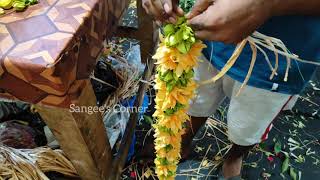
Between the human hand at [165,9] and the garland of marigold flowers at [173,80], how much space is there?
0.02 metres

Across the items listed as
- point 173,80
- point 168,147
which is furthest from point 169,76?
point 168,147

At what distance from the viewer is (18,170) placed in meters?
1.20

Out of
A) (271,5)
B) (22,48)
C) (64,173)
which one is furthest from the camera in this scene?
(64,173)

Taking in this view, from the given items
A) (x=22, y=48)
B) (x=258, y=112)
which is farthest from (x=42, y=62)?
(x=258, y=112)

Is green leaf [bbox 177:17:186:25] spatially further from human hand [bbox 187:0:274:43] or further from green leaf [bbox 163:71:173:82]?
green leaf [bbox 163:71:173:82]

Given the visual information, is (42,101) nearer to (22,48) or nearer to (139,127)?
(22,48)

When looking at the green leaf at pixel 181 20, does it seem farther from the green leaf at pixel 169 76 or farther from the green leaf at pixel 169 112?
the green leaf at pixel 169 112

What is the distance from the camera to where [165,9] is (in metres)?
0.73

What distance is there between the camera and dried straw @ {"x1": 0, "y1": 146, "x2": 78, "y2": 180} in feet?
3.92

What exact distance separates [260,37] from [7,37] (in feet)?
2.16

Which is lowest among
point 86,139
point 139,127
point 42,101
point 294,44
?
point 139,127

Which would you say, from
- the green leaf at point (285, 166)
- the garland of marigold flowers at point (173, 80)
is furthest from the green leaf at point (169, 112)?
the green leaf at point (285, 166)

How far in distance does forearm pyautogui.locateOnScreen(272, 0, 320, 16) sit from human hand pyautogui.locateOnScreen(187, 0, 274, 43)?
0.02 m

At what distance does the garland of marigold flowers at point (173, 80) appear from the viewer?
773mm
